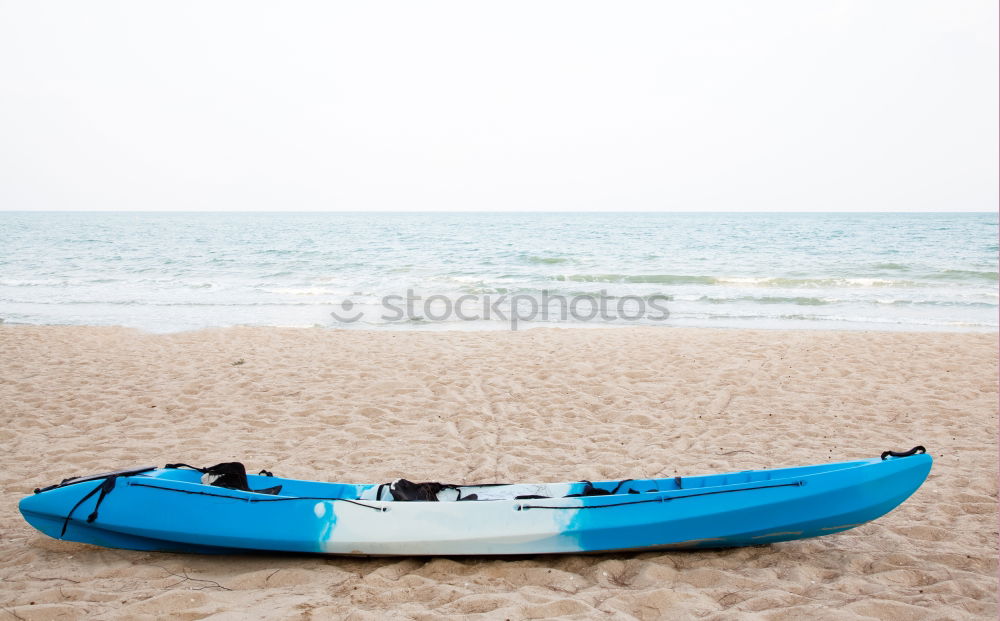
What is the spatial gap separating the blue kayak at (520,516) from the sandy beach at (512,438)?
0.52 feet

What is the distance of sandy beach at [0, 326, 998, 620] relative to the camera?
3.17 metres

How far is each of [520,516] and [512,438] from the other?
235 cm

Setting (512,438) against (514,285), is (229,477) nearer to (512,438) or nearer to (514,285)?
(512,438)

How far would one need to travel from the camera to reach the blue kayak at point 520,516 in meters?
3.36

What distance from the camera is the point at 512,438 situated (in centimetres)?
578

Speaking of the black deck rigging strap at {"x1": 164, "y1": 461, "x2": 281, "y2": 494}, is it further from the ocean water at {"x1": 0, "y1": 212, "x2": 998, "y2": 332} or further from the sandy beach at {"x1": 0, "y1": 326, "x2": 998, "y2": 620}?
the ocean water at {"x1": 0, "y1": 212, "x2": 998, "y2": 332}

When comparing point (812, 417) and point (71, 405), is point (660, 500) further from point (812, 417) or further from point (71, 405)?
point (71, 405)

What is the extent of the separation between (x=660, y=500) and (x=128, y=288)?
714 inches

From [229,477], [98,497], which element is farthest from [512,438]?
[98,497]

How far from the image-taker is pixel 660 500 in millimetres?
3422

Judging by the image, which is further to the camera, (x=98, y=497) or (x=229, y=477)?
(x=229, y=477)

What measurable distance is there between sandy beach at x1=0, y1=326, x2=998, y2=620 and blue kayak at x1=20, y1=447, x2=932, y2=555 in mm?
158

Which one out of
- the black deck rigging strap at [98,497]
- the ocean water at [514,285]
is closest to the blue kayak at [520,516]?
the black deck rigging strap at [98,497]

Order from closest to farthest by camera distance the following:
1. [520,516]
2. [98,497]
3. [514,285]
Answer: [520,516] → [98,497] → [514,285]
